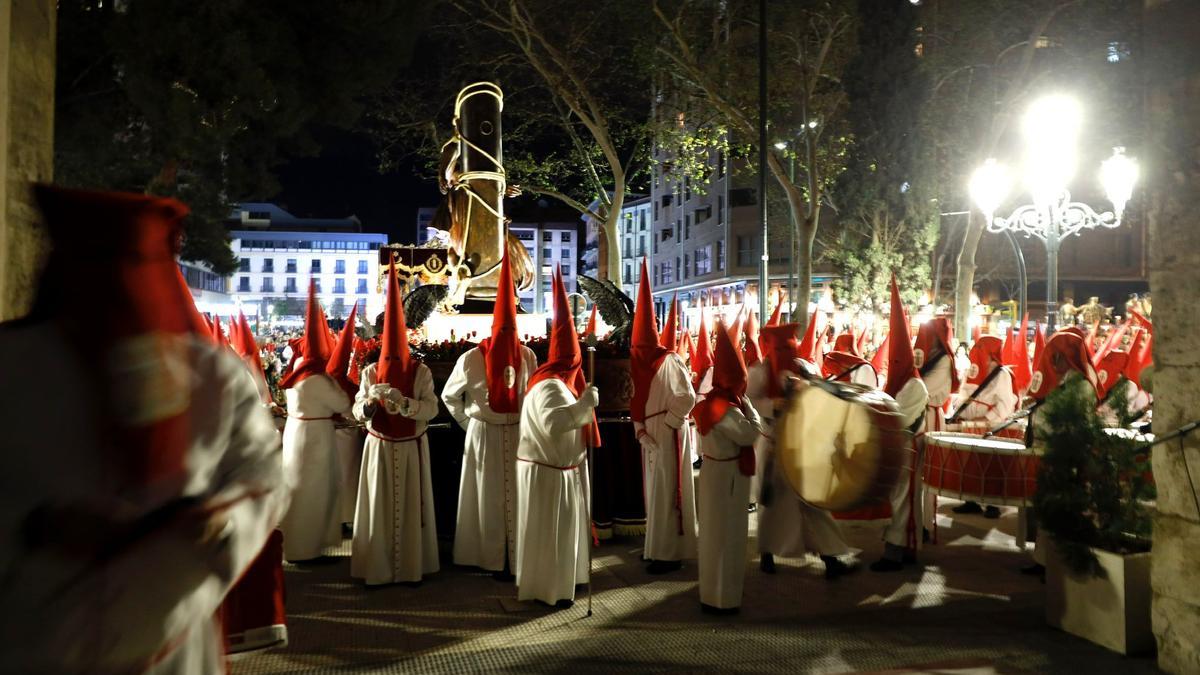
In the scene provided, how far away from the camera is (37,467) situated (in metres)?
1.79

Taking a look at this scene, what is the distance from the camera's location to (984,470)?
6699mm

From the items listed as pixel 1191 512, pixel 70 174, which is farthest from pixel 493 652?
pixel 70 174

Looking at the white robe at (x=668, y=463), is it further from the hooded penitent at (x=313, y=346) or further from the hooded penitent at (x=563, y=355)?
the hooded penitent at (x=313, y=346)

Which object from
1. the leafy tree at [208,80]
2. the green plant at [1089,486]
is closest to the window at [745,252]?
the leafy tree at [208,80]

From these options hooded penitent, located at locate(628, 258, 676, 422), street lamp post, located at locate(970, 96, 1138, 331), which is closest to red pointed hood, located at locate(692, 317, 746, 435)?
hooded penitent, located at locate(628, 258, 676, 422)

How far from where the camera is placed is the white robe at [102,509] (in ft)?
5.70

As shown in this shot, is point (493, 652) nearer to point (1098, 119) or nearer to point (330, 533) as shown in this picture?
point (330, 533)

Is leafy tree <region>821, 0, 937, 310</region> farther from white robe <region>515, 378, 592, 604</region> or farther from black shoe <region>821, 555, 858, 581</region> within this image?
white robe <region>515, 378, 592, 604</region>

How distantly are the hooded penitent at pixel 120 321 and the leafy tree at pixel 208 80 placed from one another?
40.8 feet

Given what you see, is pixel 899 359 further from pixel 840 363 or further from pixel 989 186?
pixel 989 186

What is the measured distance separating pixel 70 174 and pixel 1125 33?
21.5 meters

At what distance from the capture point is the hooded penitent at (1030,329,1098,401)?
283 inches

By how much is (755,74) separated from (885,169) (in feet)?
17.8

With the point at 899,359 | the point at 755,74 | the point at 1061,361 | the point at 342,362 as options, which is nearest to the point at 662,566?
the point at 899,359
